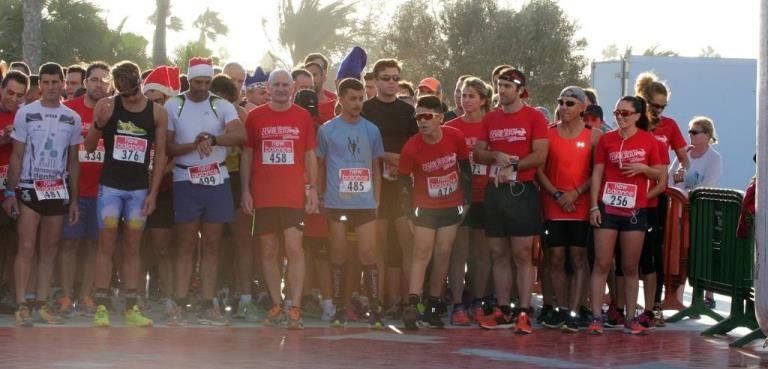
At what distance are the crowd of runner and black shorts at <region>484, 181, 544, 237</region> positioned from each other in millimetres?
20

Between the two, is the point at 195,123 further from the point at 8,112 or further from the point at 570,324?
the point at 570,324

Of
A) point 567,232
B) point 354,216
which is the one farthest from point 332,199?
point 567,232

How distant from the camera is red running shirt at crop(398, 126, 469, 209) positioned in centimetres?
1228

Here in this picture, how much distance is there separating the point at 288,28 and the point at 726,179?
1110 inches

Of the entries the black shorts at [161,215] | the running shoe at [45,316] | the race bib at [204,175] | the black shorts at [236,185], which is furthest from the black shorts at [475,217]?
the running shoe at [45,316]

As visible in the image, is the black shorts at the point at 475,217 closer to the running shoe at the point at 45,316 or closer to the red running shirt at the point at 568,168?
the red running shirt at the point at 568,168

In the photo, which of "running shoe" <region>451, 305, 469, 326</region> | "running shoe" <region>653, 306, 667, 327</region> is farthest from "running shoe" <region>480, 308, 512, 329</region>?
"running shoe" <region>653, 306, 667, 327</region>

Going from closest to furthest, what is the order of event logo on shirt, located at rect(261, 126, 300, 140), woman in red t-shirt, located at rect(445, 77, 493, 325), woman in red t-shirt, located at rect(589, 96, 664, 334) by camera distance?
event logo on shirt, located at rect(261, 126, 300, 140) → woman in red t-shirt, located at rect(589, 96, 664, 334) → woman in red t-shirt, located at rect(445, 77, 493, 325)

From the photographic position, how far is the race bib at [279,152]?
11.9 meters

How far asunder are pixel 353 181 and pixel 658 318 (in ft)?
9.92

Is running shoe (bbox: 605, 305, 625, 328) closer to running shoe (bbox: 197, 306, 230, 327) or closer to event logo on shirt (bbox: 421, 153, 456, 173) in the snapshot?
event logo on shirt (bbox: 421, 153, 456, 173)

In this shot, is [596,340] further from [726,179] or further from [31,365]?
[726,179]

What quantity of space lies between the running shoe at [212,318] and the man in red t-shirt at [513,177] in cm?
217

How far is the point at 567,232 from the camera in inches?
487
